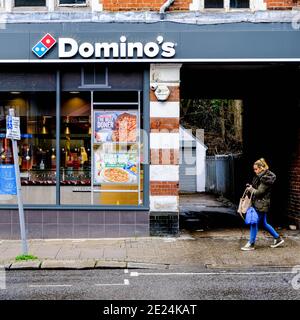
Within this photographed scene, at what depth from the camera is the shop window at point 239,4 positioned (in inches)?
495

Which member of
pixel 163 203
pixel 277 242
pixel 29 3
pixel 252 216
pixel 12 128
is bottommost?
pixel 277 242

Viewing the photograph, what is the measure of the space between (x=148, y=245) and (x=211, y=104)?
88.8 ft

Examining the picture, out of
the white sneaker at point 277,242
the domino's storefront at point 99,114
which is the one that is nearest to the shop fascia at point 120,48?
the domino's storefront at point 99,114

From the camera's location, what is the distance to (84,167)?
1257 centimetres

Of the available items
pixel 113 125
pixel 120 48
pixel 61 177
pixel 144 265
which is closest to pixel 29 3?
A: pixel 120 48

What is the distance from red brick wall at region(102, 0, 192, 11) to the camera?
1229 cm

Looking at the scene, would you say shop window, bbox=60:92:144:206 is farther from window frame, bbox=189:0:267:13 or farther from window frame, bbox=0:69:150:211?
window frame, bbox=189:0:267:13

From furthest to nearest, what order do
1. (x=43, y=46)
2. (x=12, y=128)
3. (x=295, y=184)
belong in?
(x=295, y=184), (x=43, y=46), (x=12, y=128)

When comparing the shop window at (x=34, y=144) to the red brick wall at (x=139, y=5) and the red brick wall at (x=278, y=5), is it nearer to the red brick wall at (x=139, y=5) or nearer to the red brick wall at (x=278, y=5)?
the red brick wall at (x=139, y=5)

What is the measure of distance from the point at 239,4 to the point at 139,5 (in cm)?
234

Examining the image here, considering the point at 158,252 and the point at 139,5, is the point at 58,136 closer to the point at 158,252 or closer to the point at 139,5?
the point at 139,5

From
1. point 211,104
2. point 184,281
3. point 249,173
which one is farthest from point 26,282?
point 211,104

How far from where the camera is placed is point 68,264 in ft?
31.6

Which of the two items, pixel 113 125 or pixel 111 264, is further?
pixel 113 125
